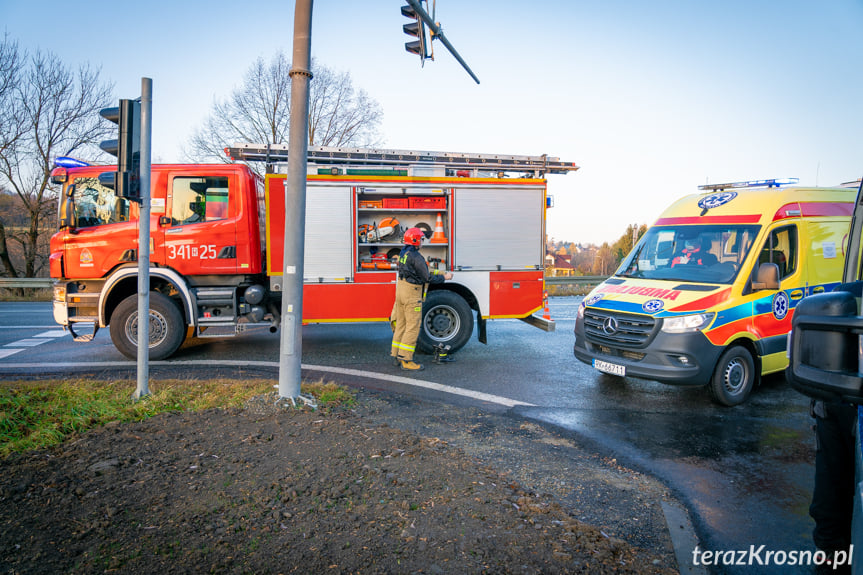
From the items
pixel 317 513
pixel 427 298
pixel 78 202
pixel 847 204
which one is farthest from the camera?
pixel 427 298

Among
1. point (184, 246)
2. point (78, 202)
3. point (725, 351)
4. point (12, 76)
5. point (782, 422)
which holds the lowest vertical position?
point (782, 422)

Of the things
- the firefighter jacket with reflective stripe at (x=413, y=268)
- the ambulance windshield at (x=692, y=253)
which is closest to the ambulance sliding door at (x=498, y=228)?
the firefighter jacket with reflective stripe at (x=413, y=268)

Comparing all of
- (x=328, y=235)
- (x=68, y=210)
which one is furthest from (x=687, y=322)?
(x=68, y=210)

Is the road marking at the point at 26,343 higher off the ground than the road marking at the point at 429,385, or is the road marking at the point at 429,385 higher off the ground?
the road marking at the point at 26,343

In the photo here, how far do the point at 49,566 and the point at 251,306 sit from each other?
6065 millimetres

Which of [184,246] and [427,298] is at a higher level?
[184,246]

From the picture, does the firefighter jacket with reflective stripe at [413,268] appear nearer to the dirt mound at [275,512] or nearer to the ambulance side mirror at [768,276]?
the dirt mound at [275,512]

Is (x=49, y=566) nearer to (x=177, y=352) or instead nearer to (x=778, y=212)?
(x=177, y=352)

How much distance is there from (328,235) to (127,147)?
12.3 feet

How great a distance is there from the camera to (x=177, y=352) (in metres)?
8.65

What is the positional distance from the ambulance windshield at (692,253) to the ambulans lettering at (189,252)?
6.01 meters

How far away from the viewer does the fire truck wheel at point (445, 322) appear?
334 inches

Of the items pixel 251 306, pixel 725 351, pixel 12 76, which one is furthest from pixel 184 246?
pixel 12 76

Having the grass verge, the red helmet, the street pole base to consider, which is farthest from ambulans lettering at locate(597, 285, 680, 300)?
the street pole base
